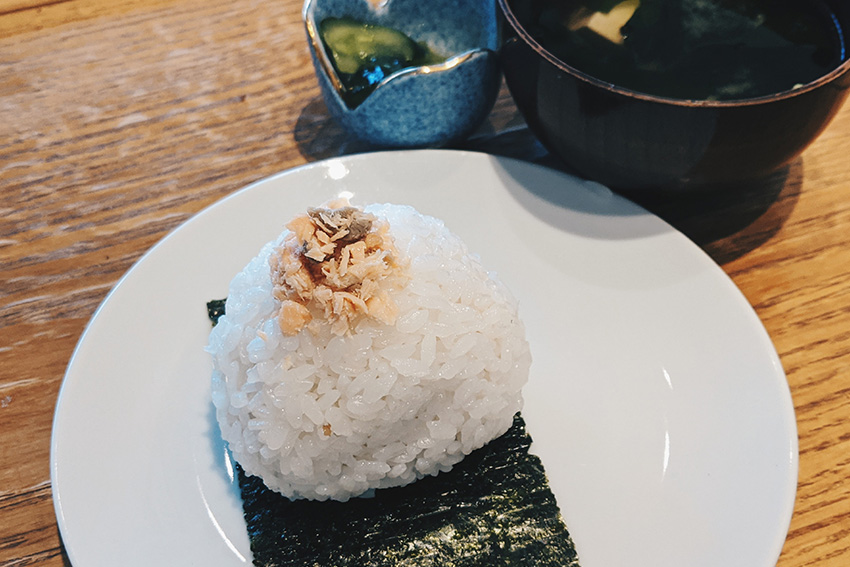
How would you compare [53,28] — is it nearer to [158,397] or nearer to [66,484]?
[158,397]

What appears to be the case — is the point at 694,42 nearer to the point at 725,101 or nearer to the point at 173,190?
the point at 725,101

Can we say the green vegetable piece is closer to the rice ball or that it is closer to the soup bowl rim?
the soup bowl rim

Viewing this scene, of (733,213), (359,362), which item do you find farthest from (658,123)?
(359,362)

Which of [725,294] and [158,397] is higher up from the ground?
[725,294]

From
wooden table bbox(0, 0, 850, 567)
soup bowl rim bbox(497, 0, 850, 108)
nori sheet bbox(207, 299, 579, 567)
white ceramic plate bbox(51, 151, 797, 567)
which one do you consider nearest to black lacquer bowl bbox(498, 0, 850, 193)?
soup bowl rim bbox(497, 0, 850, 108)

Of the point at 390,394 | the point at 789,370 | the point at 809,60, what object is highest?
the point at 809,60

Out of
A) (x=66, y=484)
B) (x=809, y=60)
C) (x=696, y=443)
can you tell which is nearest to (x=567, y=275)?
(x=696, y=443)
